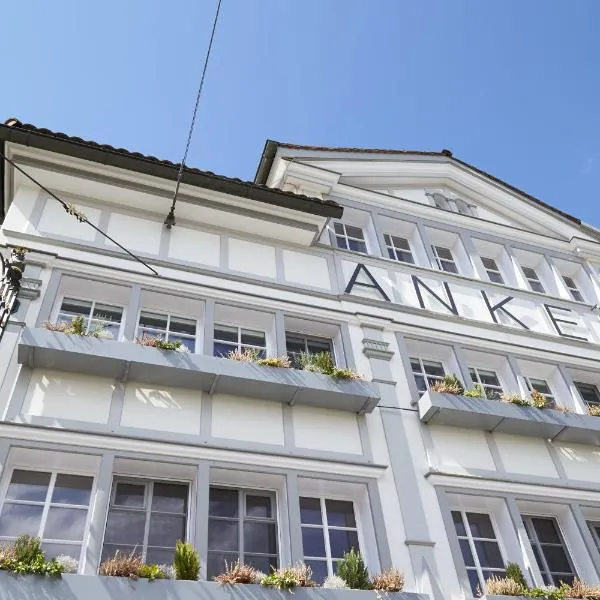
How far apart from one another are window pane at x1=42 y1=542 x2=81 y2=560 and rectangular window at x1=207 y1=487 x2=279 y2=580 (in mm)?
1489

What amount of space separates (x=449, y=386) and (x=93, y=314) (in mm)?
5618

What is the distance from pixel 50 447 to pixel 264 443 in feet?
8.91

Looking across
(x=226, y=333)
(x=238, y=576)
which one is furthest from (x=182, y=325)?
(x=238, y=576)

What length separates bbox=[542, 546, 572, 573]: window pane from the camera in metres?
9.63

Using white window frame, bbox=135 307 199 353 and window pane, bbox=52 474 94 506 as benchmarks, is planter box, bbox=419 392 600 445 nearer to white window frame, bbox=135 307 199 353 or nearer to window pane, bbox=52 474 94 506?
white window frame, bbox=135 307 199 353

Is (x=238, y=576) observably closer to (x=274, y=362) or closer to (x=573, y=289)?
(x=274, y=362)

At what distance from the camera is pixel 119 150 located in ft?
39.4

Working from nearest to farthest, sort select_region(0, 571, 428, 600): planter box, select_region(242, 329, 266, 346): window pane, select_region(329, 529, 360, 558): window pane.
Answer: select_region(0, 571, 428, 600): planter box < select_region(329, 529, 360, 558): window pane < select_region(242, 329, 266, 346): window pane

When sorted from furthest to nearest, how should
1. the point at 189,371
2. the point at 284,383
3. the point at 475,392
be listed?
the point at 475,392, the point at 284,383, the point at 189,371

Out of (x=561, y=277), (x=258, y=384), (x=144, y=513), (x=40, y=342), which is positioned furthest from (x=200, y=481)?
(x=561, y=277)

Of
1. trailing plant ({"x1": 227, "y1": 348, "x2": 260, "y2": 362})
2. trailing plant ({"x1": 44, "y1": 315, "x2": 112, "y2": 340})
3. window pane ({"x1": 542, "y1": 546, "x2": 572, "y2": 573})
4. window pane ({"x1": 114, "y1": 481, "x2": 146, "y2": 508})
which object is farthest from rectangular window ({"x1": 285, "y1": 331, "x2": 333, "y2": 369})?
window pane ({"x1": 542, "y1": 546, "x2": 572, "y2": 573})

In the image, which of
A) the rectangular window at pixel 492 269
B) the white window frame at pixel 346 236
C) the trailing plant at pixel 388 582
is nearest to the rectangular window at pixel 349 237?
the white window frame at pixel 346 236

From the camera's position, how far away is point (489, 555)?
948 centimetres

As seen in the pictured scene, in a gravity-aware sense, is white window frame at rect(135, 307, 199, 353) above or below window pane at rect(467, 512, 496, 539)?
above
